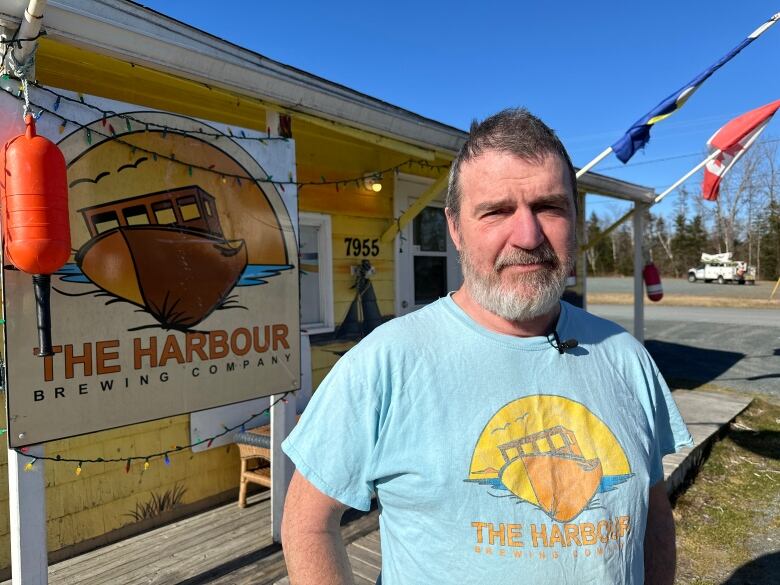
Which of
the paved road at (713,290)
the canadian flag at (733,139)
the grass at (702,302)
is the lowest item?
the grass at (702,302)

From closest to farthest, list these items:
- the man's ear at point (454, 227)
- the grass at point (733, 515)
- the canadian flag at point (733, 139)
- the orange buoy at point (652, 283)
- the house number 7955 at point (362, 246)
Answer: the man's ear at point (454, 227)
the grass at point (733, 515)
the house number 7955 at point (362, 246)
the canadian flag at point (733, 139)
the orange buoy at point (652, 283)

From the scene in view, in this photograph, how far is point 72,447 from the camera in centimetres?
303

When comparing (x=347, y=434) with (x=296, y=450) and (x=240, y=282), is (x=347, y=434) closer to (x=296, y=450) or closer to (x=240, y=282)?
(x=296, y=450)

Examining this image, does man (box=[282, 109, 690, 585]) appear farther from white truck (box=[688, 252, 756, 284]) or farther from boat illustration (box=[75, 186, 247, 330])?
white truck (box=[688, 252, 756, 284])

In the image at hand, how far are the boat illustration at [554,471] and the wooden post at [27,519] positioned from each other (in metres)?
1.84

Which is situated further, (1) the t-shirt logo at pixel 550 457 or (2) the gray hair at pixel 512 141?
(2) the gray hair at pixel 512 141

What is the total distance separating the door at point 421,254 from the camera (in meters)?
5.07

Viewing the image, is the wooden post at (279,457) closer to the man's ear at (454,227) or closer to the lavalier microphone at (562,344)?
the man's ear at (454,227)

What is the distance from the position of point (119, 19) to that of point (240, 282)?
1.22m

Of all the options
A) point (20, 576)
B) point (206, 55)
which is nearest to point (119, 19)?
point (206, 55)

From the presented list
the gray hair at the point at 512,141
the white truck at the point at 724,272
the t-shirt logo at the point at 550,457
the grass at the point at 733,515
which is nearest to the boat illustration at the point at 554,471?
the t-shirt logo at the point at 550,457

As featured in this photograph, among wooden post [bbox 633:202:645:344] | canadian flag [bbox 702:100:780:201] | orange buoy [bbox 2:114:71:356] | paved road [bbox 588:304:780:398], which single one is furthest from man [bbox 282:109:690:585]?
paved road [bbox 588:304:780:398]

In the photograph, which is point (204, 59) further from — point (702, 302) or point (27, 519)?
point (702, 302)

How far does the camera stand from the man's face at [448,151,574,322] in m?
1.15
